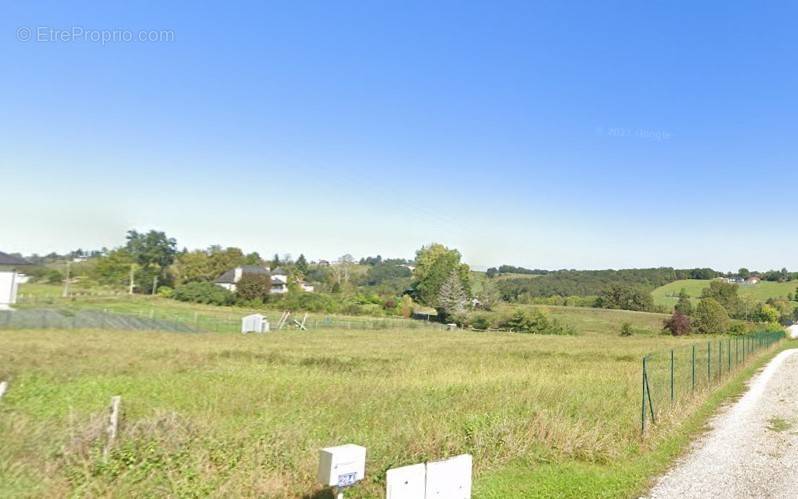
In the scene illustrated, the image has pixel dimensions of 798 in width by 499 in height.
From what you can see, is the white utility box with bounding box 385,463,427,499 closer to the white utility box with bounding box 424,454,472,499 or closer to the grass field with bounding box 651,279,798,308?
the white utility box with bounding box 424,454,472,499

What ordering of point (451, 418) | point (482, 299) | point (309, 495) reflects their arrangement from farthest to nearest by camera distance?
1. point (482, 299)
2. point (451, 418)
3. point (309, 495)

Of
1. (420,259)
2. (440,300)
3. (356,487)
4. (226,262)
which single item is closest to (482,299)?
(440,300)

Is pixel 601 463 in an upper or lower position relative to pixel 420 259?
lower

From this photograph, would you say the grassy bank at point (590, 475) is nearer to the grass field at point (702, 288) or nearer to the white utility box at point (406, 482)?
the white utility box at point (406, 482)

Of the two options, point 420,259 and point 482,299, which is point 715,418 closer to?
point 482,299

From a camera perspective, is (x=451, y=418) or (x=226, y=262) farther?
(x=226, y=262)

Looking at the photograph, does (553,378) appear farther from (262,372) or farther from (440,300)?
(440,300)

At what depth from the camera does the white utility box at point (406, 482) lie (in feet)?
14.2

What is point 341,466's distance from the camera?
461 cm

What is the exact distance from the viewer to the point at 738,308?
286 feet

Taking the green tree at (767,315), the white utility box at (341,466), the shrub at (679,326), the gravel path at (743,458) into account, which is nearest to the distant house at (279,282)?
the shrub at (679,326)

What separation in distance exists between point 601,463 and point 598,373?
39.5 ft

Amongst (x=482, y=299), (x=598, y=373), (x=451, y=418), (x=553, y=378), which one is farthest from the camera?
(x=482, y=299)

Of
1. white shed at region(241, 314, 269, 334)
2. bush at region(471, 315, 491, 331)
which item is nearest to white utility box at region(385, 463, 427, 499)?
white shed at region(241, 314, 269, 334)
